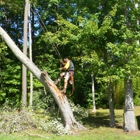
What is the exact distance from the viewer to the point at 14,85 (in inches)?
721

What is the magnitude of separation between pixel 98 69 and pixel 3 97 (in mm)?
9966

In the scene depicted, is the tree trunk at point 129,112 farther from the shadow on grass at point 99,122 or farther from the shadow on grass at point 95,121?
the shadow on grass at point 95,121

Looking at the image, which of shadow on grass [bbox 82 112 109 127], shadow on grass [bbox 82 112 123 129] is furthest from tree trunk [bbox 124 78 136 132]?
shadow on grass [bbox 82 112 109 127]

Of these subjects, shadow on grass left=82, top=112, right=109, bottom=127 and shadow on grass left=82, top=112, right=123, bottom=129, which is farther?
shadow on grass left=82, top=112, right=109, bottom=127

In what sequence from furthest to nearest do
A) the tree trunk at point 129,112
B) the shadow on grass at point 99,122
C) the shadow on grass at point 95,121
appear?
the shadow on grass at point 95,121 < the shadow on grass at point 99,122 < the tree trunk at point 129,112

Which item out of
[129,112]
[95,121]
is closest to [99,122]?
[95,121]

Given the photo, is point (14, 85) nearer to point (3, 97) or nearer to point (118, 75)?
point (3, 97)

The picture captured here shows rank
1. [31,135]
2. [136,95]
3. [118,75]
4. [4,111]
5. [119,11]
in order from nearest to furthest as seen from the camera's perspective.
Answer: [31,135]
[118,75]
[4,111]
[119,11]
[136,95]

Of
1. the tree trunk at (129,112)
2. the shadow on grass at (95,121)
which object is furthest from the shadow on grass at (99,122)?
the tree trunk at (129,112)

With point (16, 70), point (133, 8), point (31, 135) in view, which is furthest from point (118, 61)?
point (16, 70)

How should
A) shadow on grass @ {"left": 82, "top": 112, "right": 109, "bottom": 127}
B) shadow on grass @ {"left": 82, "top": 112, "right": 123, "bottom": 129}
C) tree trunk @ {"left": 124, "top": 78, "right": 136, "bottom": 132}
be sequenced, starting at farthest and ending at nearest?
shadow on grass @ {"left": 82, "top": 112, "right": 109, "bottom": 127} → shadow on grass @ {"left": 82, "top": 112, "right": 123, "bottom": 129} → tree trunk @ {"left": 124, "top": 78, "right": 136, "bottom": 132}

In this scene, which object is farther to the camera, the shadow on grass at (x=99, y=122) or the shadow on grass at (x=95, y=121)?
the shadow on grass at (x=95, y=121)

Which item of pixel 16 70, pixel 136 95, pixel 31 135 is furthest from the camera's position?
pixel 136 95

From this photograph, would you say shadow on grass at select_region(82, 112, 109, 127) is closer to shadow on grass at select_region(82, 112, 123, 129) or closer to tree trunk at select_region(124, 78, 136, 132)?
shadow on grass at select_region(82, 112, 123, 129)
